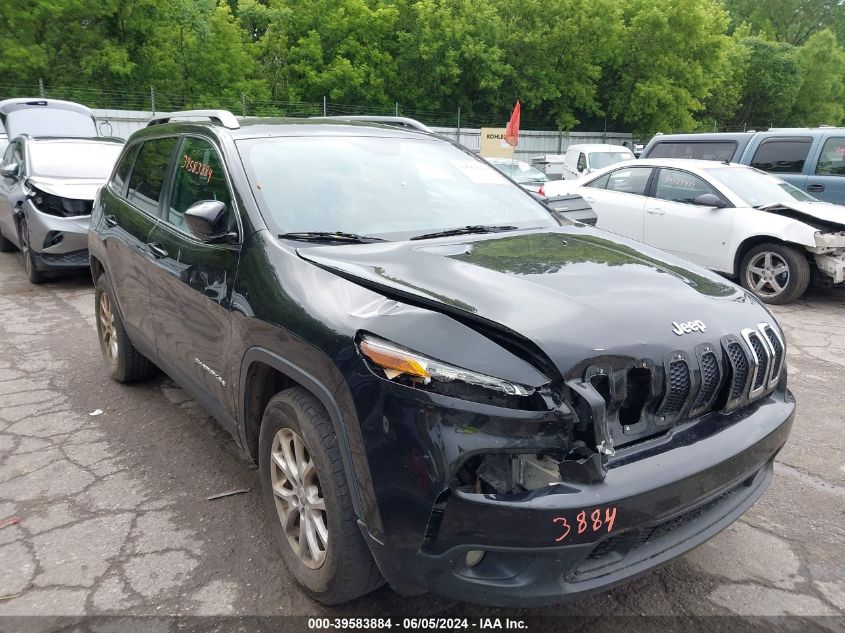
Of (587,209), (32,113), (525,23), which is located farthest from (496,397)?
(525,23)

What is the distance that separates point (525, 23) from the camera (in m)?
34.9

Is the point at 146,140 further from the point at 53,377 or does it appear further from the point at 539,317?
the point at 539,317

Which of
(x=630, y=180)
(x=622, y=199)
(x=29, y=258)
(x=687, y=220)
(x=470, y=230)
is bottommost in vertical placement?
(x=29, y=258)

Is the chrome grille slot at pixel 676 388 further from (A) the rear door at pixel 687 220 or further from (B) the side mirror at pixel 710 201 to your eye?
(B) the side mirror at pixel 710 201

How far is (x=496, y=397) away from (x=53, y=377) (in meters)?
4.20

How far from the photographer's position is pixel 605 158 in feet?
57.8

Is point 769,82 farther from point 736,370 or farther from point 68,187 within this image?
point 736,370

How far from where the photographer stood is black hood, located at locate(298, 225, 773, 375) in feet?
6.91

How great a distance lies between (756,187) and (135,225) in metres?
7.05

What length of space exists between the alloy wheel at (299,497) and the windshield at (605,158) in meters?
15.9

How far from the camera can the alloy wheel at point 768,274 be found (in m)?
7.40

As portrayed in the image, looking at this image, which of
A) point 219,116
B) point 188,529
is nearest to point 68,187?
point 219,116

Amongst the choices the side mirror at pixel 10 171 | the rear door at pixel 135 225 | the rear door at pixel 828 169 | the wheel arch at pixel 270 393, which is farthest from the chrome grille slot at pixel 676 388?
the rear door at pixel 828 169

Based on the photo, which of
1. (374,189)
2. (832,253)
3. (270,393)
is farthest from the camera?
(832,253)
